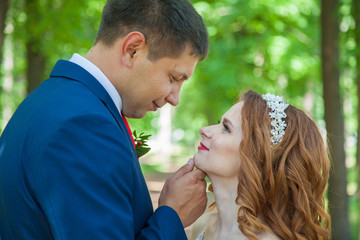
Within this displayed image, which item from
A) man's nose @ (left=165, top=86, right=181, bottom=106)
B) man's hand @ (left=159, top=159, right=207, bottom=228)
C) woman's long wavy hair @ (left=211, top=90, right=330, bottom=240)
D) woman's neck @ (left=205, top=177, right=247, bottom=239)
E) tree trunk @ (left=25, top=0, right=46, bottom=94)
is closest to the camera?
man's hand @ (left=159, top=159, right=207, bottom=228)

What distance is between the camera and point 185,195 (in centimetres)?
242

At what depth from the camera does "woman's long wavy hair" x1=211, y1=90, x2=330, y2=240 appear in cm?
303

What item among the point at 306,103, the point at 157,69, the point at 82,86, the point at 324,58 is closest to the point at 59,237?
the point at 82,86

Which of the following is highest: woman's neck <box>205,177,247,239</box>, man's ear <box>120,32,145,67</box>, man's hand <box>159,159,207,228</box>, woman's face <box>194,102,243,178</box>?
man's ear <box>120,32,145,67</box>

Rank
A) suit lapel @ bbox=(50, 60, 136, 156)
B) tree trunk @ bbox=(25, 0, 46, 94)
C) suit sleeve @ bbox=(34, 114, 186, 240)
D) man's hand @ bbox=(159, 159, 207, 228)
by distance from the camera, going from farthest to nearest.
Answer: tree trunk @ bbox=(25, 0, 46, 94), man's hand @ bbox=(159, 159, 207, 228), suit lapel @ bbox=(50, 60, 136, 156), suit sleeve @ bbox=(34, 114, 186, 240)

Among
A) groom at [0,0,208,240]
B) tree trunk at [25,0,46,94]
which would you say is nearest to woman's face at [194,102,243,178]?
groom at [0,0,208,240]

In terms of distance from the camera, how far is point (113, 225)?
5.66 feet

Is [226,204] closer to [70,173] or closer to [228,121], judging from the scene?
[228,121]

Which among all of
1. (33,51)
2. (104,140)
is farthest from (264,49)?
(104,140)

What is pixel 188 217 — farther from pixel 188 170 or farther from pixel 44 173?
pixel 44 173

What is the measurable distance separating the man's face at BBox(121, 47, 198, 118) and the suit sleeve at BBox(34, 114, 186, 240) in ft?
1.95

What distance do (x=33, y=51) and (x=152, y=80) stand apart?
852 cm

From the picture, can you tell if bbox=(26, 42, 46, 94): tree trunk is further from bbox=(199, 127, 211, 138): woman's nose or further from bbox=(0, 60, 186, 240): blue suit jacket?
bbox=(0, 60, 186, 240): blue suit jacket

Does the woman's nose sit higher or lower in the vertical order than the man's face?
lower
